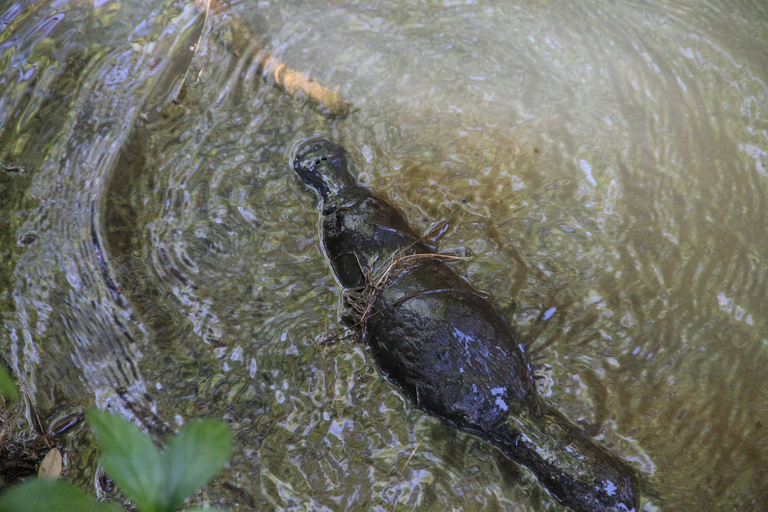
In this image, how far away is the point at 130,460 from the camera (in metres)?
1.06

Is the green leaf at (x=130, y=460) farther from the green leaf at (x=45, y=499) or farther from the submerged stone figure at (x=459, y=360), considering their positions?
the submerged stone figure at (x=459, y=360)

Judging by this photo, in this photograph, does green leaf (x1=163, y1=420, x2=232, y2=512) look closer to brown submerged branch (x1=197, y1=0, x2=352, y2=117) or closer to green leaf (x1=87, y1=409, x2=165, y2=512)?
green leaf (x1=87, y1=409, x2=165, y2=512)

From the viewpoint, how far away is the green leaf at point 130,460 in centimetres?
103

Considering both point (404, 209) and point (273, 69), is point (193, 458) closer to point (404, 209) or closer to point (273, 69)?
point (404, 209)

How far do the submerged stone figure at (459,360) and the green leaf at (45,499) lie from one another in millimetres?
1388

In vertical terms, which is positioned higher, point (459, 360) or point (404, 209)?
point (404, 209)

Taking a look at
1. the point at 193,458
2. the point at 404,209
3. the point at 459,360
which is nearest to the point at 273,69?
the point at 404,209

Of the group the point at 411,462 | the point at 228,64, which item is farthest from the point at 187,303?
the point at 228,64

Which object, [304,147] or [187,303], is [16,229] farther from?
[304,147]

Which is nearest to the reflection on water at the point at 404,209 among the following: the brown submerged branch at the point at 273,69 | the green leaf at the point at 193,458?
the brown submerged branch at the point at 273,69

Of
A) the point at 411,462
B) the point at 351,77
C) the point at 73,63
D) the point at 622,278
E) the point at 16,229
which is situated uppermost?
the point at 73,63

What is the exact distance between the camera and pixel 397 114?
3012mm

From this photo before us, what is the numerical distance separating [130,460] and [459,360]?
1344 millimetres

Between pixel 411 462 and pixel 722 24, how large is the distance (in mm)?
2908
